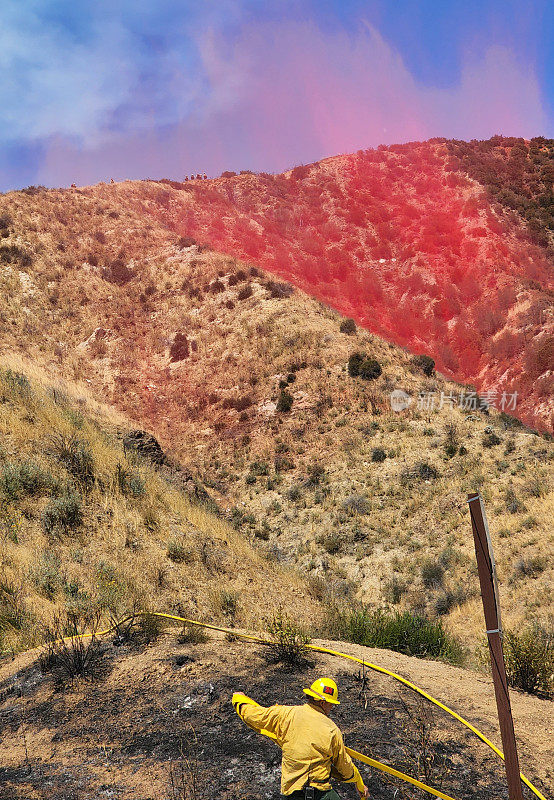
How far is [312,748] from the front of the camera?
133 inches

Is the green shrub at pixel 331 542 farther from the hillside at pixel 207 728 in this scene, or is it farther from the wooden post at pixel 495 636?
the wooden post at pixel 495 636

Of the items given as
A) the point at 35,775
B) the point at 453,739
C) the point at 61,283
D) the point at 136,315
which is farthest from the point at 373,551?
the point at 61,283

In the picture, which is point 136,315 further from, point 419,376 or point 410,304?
point 410,304

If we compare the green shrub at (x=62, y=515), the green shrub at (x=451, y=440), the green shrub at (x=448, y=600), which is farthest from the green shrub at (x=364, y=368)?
the green shrub at (x=62, y=515)

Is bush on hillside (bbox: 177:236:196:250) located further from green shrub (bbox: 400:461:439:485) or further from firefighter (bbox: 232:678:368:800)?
firefighter (bbox: 232:678:368:800)

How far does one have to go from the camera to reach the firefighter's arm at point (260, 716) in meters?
3.62

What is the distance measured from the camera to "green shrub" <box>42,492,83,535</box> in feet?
33.0

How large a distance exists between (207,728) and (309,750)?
2.38 m

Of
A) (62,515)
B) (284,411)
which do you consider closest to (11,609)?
(62,515)

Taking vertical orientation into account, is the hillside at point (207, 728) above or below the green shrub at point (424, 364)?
below

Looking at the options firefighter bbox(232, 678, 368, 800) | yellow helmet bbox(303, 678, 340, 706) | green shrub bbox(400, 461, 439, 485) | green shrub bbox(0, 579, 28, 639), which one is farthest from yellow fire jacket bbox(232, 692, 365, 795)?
green shrub bbox(400, 461, 439, 485)

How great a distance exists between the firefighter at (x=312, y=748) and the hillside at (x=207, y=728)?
3.85ft

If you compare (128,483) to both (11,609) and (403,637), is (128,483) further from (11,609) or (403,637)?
(403,637)

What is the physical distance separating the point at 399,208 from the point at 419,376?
34.1 meters
